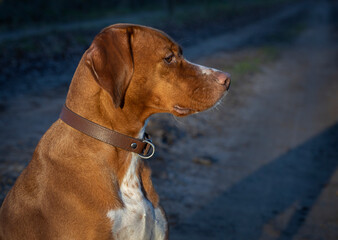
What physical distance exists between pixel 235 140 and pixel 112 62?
4513 millimetres

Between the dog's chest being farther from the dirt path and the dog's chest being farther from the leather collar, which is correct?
the dirt path

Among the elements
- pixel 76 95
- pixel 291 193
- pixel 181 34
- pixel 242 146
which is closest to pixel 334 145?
pixel 242 146

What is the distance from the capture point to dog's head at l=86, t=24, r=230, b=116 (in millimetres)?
2314

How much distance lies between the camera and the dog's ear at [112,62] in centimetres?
228

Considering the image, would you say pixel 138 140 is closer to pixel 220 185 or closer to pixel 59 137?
pixel 59 137

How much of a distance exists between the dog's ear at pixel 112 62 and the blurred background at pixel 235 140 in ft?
3.99

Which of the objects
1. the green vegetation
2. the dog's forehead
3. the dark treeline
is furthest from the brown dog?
the dark treeline

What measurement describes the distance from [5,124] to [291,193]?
442cm

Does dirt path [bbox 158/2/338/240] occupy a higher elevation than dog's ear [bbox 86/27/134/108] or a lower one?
lower

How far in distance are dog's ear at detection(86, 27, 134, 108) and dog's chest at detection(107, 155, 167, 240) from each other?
52cm

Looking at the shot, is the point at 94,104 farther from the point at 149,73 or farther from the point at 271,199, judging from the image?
the point at 271,199

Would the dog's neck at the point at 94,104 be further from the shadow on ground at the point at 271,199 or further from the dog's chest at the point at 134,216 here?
the shadow on ground at the point at 271,199

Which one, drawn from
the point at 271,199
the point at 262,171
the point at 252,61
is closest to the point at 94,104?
the point at 271,199

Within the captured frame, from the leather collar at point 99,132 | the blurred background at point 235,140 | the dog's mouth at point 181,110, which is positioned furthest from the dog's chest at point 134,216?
the blurred background at point 235,140
